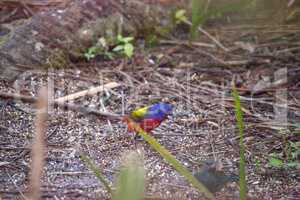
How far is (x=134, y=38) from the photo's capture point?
3080mm

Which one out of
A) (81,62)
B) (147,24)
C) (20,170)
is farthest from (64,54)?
(20,170)

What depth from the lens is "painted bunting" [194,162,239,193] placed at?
176cm

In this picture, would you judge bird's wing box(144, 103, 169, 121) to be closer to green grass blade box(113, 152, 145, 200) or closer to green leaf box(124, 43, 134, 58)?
green leaf box(124, 43, 134, 58)

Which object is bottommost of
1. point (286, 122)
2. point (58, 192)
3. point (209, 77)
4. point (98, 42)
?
point (58, 192)

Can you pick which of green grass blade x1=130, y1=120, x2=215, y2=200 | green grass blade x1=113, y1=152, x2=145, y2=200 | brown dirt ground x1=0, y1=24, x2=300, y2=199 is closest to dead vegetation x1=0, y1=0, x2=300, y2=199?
brown dirt ground x1=0, y1=24, x2=300, y2=199

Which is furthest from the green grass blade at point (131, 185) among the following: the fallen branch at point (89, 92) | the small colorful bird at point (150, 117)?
the fallen branch at point (89, 92)

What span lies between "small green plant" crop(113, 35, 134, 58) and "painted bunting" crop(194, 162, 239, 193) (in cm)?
119

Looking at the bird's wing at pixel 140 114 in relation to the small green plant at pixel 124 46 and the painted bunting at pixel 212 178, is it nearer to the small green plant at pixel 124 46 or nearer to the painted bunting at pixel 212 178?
the painted bunting at pixel 212 178

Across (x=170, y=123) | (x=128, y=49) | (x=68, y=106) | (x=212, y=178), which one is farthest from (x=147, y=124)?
(x=128, y=49)

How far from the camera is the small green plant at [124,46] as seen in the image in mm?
2887

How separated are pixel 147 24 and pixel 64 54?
0.53 m

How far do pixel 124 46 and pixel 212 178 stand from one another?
131 cm

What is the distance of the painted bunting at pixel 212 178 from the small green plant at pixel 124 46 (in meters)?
1.19

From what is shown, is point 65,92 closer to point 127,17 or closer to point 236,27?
point 127,17
